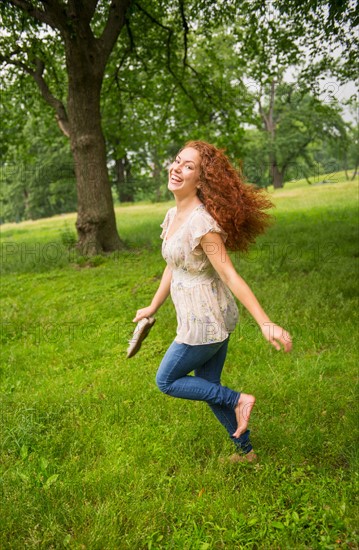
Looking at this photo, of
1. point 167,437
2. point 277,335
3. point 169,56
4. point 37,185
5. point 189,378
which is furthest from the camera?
point 37,185

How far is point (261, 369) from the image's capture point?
525 centimetres

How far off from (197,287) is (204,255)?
225 mm

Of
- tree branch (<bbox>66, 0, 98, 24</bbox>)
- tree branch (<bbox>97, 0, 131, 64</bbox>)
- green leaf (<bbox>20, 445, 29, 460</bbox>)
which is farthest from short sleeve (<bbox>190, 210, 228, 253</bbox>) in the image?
tree branch (<bbox>97, 0, 131, 64</bbox>)

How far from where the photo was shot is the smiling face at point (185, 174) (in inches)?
127

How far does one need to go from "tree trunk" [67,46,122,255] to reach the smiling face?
844 cm

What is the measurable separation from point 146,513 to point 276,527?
2.82 ft

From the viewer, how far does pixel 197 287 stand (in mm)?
3193

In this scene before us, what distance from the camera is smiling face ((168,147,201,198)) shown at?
322cm

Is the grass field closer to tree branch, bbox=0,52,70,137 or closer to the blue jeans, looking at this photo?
the blue jeans

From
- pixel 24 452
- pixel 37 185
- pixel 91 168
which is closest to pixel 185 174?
pixel 24 452

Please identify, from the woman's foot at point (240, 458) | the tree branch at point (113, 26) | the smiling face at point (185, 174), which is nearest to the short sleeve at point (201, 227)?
the smiling face at point (185, 174)

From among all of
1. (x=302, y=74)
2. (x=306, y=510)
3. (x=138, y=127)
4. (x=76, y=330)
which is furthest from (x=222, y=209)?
(x=138, y=127)

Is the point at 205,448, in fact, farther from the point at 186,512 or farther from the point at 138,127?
the point at 138,127

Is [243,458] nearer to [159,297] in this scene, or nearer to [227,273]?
[159,297]
